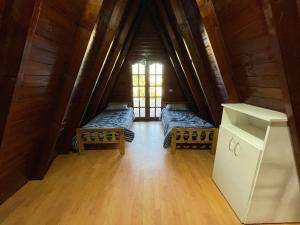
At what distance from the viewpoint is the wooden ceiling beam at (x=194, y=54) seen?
2521 millimetres

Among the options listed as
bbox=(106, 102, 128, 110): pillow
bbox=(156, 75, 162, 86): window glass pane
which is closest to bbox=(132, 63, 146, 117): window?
bbox=(156, 75, 162, 86): window glass pane

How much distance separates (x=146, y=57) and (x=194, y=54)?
3.18 meters

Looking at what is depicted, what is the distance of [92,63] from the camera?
281 centimetres

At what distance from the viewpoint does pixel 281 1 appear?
100 centimetres

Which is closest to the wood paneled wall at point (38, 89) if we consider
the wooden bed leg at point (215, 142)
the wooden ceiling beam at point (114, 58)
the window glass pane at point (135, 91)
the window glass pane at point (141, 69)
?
the wooden ceiling beam at point (114, 58)

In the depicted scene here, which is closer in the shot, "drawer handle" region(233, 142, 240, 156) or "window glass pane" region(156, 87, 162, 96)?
"drawer handle" region(233, 142, 240, 156)

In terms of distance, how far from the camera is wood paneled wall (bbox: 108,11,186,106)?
551 cm

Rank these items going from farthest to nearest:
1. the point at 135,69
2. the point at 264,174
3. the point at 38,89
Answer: the point at 135,69, the point at 38,89, the point at 264,174

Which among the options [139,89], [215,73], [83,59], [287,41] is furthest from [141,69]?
[287,41]

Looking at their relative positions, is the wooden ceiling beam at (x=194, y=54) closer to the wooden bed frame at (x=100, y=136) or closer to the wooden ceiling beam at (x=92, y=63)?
the wooden ceiling beam at (x=92, y=63)

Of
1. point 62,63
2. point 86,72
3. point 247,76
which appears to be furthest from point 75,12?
point 247,76

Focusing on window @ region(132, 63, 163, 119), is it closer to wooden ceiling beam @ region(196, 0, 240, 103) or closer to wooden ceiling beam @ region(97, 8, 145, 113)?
wooden ceiling beam @ region(97, 8, 145, 113)

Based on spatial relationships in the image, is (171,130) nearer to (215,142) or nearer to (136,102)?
(215,142)

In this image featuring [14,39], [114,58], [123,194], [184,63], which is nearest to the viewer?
[14,39]
